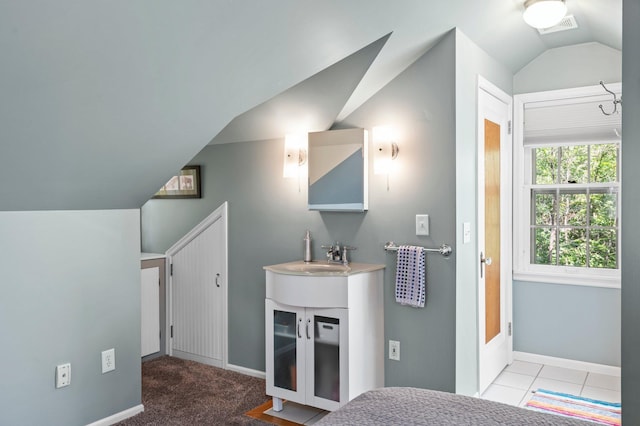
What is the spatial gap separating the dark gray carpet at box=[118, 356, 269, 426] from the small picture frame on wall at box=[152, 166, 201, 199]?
4.48 feet

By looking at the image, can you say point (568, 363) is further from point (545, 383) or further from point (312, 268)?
point (312, 268)

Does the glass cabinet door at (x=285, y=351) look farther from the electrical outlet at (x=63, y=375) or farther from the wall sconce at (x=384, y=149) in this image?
the electrical outlet at (x=63, y=375)

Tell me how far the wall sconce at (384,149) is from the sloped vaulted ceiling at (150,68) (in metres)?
0.28

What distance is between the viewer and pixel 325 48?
254cm

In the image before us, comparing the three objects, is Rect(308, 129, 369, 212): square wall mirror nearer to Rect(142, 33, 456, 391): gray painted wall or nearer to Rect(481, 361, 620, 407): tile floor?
Rect(142, 33, 456, 391): gray painted wall

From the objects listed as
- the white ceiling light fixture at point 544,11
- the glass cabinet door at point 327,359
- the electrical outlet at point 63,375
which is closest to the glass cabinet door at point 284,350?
the glass cabinet door at point 327,359

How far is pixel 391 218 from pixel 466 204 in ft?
1.53

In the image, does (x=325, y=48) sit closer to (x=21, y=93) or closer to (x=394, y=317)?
(x=21, y=93)

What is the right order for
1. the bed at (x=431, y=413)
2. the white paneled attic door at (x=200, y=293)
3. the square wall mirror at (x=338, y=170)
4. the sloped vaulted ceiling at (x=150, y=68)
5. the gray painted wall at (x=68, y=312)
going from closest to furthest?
the bed at (x=431, y=413) < the sloped vaulted ceiling at (x=150, y=68) < the gray painted wall at (x=68, y=312) < the square wall mirror at (x=338, y=170) < the white paneled attic door at (x=200, y=293)

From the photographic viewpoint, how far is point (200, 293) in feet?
13.5

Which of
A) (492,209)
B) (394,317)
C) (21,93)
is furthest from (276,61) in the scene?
(492,209)

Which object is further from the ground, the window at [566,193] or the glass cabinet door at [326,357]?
the window at [566,193]

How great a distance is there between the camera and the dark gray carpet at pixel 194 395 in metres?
3.08

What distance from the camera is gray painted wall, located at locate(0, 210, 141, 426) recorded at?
2.55 m
